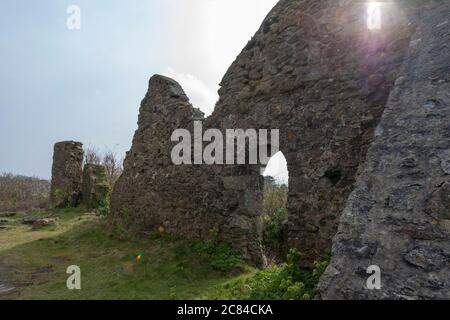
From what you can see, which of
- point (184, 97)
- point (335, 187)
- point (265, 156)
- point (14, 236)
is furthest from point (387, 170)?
point (14, 236)

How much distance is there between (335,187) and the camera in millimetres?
4934

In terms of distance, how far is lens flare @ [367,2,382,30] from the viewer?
4953 mm

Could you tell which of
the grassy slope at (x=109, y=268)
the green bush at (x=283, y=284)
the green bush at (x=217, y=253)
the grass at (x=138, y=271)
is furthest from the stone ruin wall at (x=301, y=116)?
the grassy slope at (x=109, y=268)

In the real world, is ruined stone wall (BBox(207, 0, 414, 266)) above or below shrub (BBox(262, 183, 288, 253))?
above

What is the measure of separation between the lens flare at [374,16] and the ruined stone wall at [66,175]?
13.3m

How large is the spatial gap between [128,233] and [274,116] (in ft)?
14.0

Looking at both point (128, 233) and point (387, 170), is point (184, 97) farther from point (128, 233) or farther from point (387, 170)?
point (387, 170)

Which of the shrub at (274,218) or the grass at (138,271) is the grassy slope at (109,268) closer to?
the grass at (138,271)

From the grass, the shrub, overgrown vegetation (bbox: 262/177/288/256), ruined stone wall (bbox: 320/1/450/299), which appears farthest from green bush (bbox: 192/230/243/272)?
the shrub

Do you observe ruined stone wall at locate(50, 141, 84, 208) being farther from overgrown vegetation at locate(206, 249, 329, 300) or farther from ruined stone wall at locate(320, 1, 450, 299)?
ruined stone wall at locate(320, 1, 450, 299)

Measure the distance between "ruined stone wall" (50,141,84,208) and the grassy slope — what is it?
6.35 meters

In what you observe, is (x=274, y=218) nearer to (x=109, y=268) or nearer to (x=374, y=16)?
(x=109, y=268)

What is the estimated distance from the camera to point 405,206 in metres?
Answer: 2.60

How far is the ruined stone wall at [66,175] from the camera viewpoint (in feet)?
50.0
